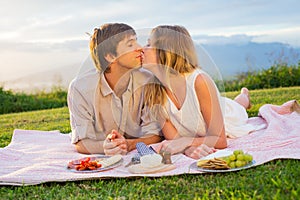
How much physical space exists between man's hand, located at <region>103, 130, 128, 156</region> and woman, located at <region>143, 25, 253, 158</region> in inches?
11.1

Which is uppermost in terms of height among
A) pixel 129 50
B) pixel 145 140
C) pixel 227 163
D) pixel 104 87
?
pixel 129 50

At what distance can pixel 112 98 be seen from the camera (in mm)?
3609

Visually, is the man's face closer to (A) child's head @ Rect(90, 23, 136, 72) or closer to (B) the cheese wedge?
(A) child's head @ Rect(90, 23, 136, 72)

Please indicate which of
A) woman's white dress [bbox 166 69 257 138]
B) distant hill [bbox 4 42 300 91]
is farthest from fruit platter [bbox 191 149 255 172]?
distant hill [bbox 4 42 300 91]

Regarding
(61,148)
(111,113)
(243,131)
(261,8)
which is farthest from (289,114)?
(261,8)

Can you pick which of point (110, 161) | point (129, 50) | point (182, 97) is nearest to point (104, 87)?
point (129, 50)

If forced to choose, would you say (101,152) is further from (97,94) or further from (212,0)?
(212,0)

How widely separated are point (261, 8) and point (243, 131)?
5062 mm

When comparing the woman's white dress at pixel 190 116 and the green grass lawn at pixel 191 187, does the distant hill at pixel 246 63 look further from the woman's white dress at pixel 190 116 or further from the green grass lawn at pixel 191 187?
the green grass lawn at pixel 191 187

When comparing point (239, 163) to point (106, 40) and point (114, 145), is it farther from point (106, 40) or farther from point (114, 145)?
point (106, 40)

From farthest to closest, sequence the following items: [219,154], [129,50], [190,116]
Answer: [190,116] → [129,50] → [219,154]

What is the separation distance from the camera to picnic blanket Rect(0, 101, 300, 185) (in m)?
2.82

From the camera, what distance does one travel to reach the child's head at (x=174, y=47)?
3322mm

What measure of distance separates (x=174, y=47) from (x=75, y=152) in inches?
47.0
